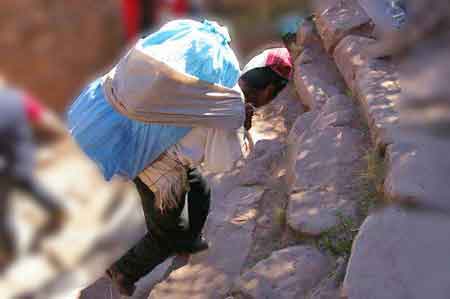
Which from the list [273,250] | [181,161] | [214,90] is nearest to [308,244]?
[273,250]

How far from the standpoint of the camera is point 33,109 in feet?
3.18

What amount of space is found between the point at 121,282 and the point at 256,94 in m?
1.17

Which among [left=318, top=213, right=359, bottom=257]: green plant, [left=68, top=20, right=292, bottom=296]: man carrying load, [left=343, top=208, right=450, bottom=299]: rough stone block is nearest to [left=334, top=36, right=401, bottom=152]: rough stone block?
[left=318, top=213, right=359, bottom=257]: green plant

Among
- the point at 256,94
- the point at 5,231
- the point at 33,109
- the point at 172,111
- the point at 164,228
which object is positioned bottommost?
the point at 164,228

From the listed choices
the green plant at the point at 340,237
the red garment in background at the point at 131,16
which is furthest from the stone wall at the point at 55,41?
the green plant at the point at 340,237

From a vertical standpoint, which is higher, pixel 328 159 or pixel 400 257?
pixel 400 257

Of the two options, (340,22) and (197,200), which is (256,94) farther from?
(340,22)

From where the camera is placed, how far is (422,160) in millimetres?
3238

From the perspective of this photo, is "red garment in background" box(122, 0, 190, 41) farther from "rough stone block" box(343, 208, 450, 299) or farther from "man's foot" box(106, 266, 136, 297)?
"man's foot" box(106, 266, 136, 297)

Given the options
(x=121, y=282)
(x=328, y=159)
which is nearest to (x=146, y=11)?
(x=121, y=282)

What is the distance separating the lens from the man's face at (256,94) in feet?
8.68

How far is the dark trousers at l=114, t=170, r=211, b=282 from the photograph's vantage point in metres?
2.97

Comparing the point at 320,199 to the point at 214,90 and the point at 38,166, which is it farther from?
the point at 38,166

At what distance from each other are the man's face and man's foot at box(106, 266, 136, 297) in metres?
1.09
